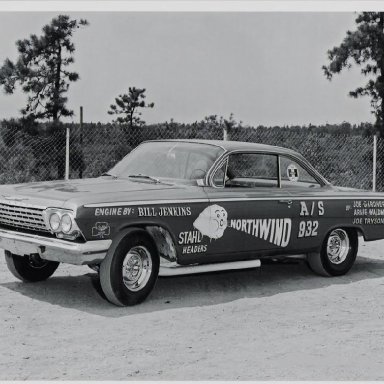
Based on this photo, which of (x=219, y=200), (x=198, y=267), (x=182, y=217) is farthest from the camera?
(x=219, y=200)

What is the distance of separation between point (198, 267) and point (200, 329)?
1344 mm

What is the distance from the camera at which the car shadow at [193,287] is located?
739 cm

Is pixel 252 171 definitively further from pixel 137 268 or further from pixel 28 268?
pixel 28 268

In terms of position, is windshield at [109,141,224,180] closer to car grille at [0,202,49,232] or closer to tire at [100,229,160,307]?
tire at [100,229,160,307]

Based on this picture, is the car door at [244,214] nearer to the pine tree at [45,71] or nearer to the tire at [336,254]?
the tire at [336,254]

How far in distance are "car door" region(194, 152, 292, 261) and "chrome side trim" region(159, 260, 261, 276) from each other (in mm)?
73

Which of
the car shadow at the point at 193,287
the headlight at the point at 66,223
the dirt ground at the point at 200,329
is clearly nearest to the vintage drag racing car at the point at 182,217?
the headlight at the point at 66,223

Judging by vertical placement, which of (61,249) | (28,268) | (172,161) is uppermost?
(172,161)

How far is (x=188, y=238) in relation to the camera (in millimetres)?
7602

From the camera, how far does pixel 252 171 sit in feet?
31.2

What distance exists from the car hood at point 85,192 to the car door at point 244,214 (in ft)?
1.16

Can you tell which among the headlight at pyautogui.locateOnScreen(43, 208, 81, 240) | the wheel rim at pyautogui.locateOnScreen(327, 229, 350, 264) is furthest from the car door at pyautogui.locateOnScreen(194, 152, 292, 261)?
the headlight at pyautogui.locateOnScreen(43, 208, 81, 240)

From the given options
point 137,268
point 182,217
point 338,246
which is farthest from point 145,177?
point 338,246

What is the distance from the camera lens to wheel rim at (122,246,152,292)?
7.27 metres
